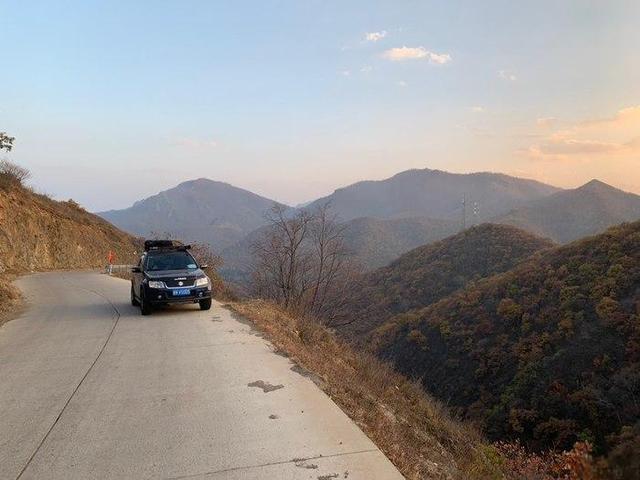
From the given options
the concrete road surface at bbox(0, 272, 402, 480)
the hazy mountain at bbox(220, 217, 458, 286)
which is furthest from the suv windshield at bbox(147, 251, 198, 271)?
the hazy mountain at bbox(220, 217, 458, 286)

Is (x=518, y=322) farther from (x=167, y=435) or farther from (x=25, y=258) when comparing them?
(x=25, y=258)

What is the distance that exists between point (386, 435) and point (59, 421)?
12.2 ft

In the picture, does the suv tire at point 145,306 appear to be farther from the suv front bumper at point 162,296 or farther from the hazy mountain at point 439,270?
the hazy mountain at point 439,270

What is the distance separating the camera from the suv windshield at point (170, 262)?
12.8 meters

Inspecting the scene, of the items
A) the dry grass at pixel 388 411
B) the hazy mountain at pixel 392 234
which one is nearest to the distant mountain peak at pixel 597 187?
the hazy mountain at pixel 392 234

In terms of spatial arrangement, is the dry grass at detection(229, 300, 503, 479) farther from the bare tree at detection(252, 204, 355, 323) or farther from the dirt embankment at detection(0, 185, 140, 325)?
the dirt embankment at detection(0, 185, 140, 325)

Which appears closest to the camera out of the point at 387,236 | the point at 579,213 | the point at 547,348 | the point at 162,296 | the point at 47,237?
the point at 162,296

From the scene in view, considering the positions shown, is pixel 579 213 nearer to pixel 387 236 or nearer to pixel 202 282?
pixel 387 236

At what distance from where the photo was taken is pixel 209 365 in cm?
751

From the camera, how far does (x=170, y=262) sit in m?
13.0

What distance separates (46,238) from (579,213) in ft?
511

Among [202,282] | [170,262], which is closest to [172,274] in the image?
[202,282]

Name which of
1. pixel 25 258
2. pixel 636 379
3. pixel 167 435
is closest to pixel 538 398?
pixel 636 379

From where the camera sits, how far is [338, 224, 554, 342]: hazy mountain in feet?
193
